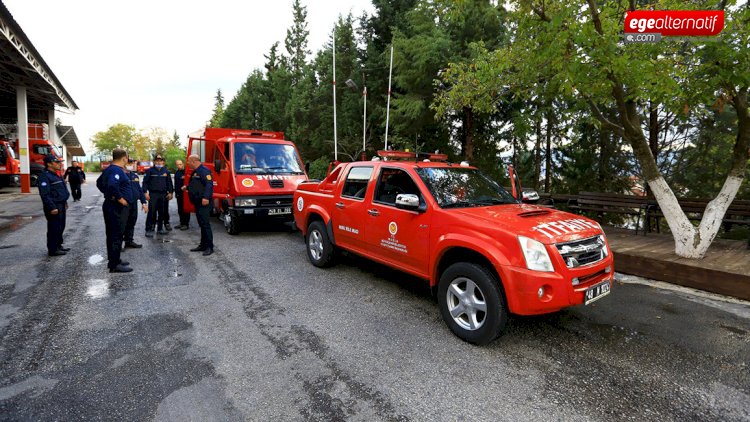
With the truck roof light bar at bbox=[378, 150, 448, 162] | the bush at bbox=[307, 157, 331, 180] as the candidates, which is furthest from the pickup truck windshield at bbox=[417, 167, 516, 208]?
the bush at bbox=[307, 157, 331, 180]

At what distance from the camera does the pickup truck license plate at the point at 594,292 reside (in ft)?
11.6

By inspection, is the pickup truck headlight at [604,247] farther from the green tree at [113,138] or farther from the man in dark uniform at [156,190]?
the green tree at [113,138]

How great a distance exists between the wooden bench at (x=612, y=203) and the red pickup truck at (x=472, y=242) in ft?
19.3

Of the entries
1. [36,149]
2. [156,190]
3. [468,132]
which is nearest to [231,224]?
[156,190]

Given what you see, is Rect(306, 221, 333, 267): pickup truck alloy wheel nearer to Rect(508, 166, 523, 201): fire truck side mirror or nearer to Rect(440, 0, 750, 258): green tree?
Rect(508, 166, 523, 201): fire truck side mirror

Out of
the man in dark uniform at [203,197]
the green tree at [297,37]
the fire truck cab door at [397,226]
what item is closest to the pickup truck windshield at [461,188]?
the fire truck cab door at [397,226]

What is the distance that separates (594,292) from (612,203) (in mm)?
7044

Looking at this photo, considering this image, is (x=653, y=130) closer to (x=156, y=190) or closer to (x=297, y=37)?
(x=156, y=190)

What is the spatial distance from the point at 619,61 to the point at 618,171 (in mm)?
9638

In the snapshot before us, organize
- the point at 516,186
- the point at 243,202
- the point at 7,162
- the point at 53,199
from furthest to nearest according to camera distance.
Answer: the point at 7,162 < the point at 243,202 < the point at 516,186 < the point at 53,199

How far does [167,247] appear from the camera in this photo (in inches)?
306

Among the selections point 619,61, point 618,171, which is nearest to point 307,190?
point 619,61

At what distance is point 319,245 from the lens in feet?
20.8

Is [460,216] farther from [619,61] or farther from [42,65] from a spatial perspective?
[42,65]
